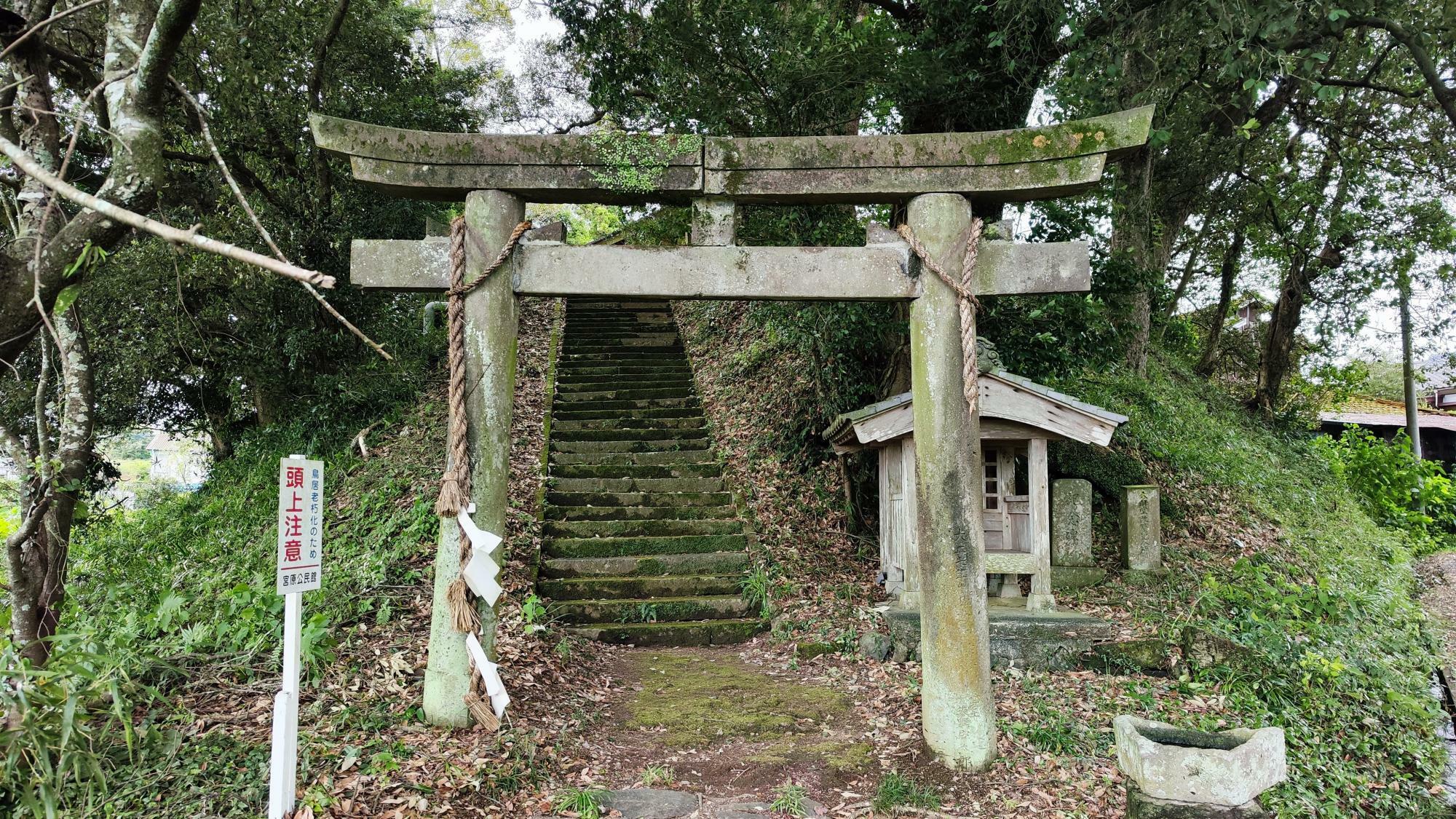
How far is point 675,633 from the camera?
747cm

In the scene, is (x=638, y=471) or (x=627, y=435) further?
(x=627, y=435)

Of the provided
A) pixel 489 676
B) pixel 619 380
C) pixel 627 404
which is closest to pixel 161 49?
pixel 489 676

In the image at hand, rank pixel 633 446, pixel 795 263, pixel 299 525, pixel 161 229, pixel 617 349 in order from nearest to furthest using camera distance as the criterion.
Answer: pixel 161 229, pixel 299 525, pixel 795 263, pixel 633 446, pixel 617 349

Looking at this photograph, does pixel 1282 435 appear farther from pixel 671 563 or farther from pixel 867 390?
pixel 671 563

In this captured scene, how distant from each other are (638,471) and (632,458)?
414 mm

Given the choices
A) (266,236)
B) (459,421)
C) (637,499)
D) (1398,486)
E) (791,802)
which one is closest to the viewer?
(266,236)

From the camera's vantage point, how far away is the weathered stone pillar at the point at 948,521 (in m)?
4.67

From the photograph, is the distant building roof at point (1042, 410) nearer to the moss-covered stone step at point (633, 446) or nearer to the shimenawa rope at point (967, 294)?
the shimenawa rope at point (967, 294)

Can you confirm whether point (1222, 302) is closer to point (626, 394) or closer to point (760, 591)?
point (626, 394)

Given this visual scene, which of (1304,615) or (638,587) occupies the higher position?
(638,587)

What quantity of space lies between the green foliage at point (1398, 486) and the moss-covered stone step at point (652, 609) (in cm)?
1442

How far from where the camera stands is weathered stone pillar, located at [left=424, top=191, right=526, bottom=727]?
4.73 metres

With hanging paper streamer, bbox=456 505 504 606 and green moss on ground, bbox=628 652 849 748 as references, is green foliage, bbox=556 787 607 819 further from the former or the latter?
hanging paper streamer, bbox=456 505 504 606

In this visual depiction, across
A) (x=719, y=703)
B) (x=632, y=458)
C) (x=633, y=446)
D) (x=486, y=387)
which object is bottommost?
(x=719, y=703)
